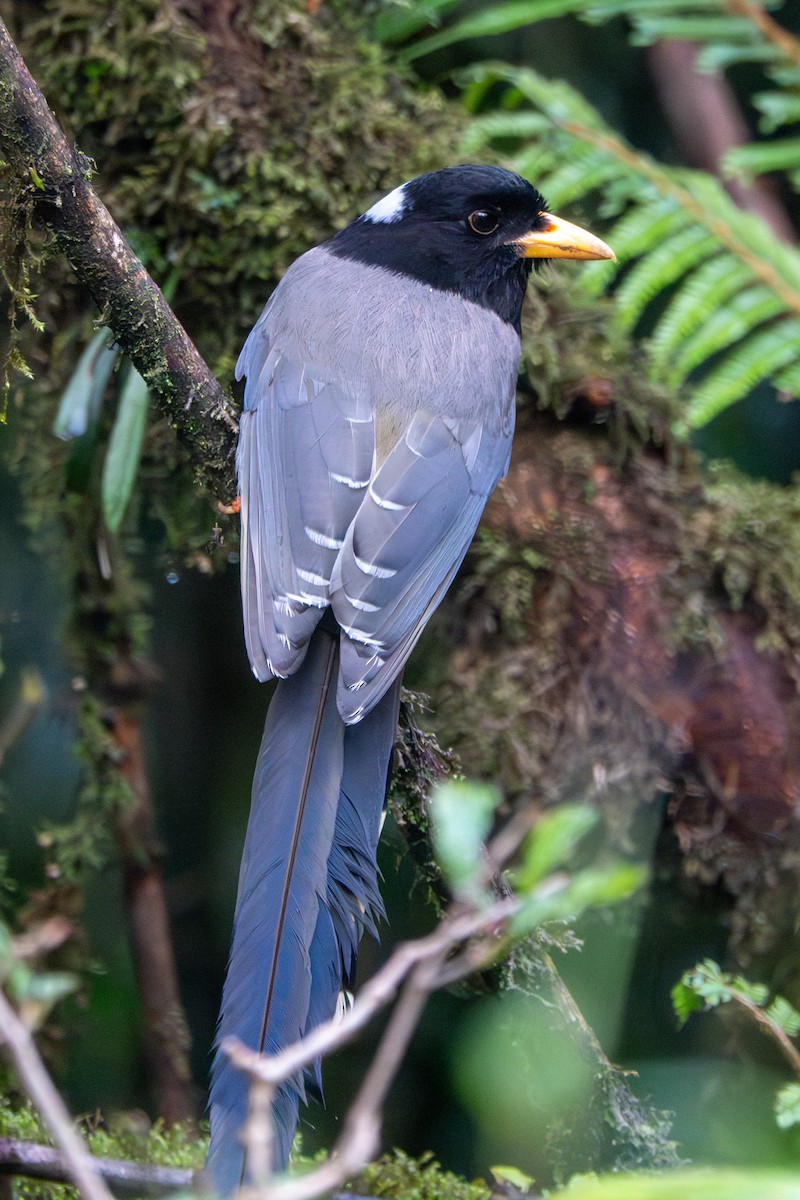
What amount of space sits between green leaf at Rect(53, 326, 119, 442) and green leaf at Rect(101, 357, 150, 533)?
0.06m

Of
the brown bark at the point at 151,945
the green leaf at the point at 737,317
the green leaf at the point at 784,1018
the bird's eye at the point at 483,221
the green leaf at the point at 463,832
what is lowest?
the brown bark at the point at 151,945

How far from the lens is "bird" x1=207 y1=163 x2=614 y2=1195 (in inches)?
59.8

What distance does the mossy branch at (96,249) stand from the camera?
5.15 feet

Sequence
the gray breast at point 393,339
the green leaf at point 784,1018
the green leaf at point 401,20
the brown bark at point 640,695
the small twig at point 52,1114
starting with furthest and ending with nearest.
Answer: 1. the green leaf at point 401,20
2. the brown bark at point 640,695
3. the gray breast at point 393,339
4. the green leaf at point 784,1018
5. the small twig at point 52,1114

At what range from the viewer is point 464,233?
2.54 metres

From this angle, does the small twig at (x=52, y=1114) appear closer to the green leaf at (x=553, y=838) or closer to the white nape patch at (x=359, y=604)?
the green leaf at (x=553, y=838)

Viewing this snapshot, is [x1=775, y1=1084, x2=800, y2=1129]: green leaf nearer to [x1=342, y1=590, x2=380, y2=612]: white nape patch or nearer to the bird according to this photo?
the bird

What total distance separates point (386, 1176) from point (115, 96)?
8.04ft

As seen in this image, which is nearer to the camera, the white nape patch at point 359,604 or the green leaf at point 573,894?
the green leaf at point 573,894

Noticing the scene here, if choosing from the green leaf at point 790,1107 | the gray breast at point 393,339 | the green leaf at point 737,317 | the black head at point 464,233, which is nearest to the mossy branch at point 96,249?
the gray breast at point 393,339

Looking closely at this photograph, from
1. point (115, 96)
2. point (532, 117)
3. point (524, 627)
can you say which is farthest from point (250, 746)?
point (532, 117)

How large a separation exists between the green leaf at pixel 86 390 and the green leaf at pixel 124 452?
6 cm

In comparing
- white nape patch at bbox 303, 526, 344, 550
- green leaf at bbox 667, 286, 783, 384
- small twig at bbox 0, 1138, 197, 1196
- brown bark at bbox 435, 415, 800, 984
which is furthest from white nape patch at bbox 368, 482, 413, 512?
small twig at bbox 0, 1138, 197, 1196

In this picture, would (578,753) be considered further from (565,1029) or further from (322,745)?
(322,745)
